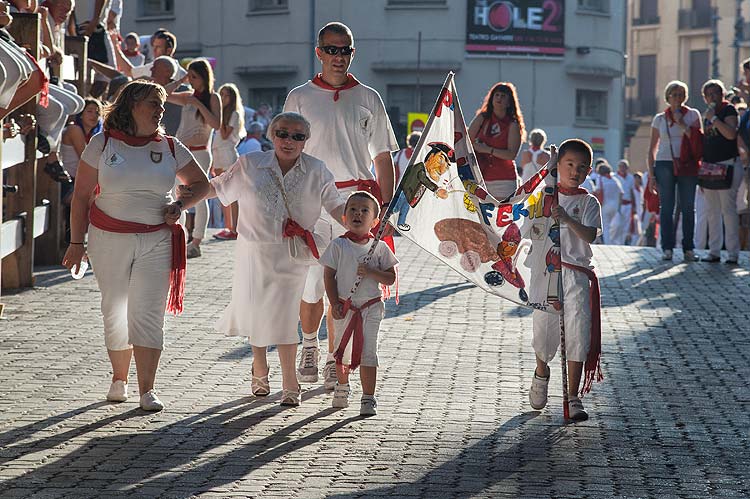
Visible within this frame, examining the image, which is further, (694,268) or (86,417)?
(694,268)

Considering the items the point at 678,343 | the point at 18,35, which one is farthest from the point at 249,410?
the point at 18,35

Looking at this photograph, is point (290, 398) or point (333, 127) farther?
point (333, 127)

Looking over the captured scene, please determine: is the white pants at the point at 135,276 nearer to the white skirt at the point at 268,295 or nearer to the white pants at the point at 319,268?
the white skirt at the point at 268,295

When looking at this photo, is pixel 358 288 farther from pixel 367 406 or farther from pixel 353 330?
pixel 367 406

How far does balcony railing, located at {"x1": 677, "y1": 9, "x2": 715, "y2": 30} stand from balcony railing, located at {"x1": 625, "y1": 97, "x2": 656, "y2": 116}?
12.5 ft

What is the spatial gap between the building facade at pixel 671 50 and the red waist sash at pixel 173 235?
209 feet

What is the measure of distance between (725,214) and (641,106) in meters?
57.9

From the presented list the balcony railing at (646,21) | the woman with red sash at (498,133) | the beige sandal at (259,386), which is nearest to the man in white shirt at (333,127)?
the beige sandal at (259,386)

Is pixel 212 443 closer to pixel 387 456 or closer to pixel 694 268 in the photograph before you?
pixel 387 456

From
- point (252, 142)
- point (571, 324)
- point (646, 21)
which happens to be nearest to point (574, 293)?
point (571, 324)

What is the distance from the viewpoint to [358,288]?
26.7 ft

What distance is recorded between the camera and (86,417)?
303 inches

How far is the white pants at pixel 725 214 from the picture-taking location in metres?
17.2

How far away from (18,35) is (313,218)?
5.13m
